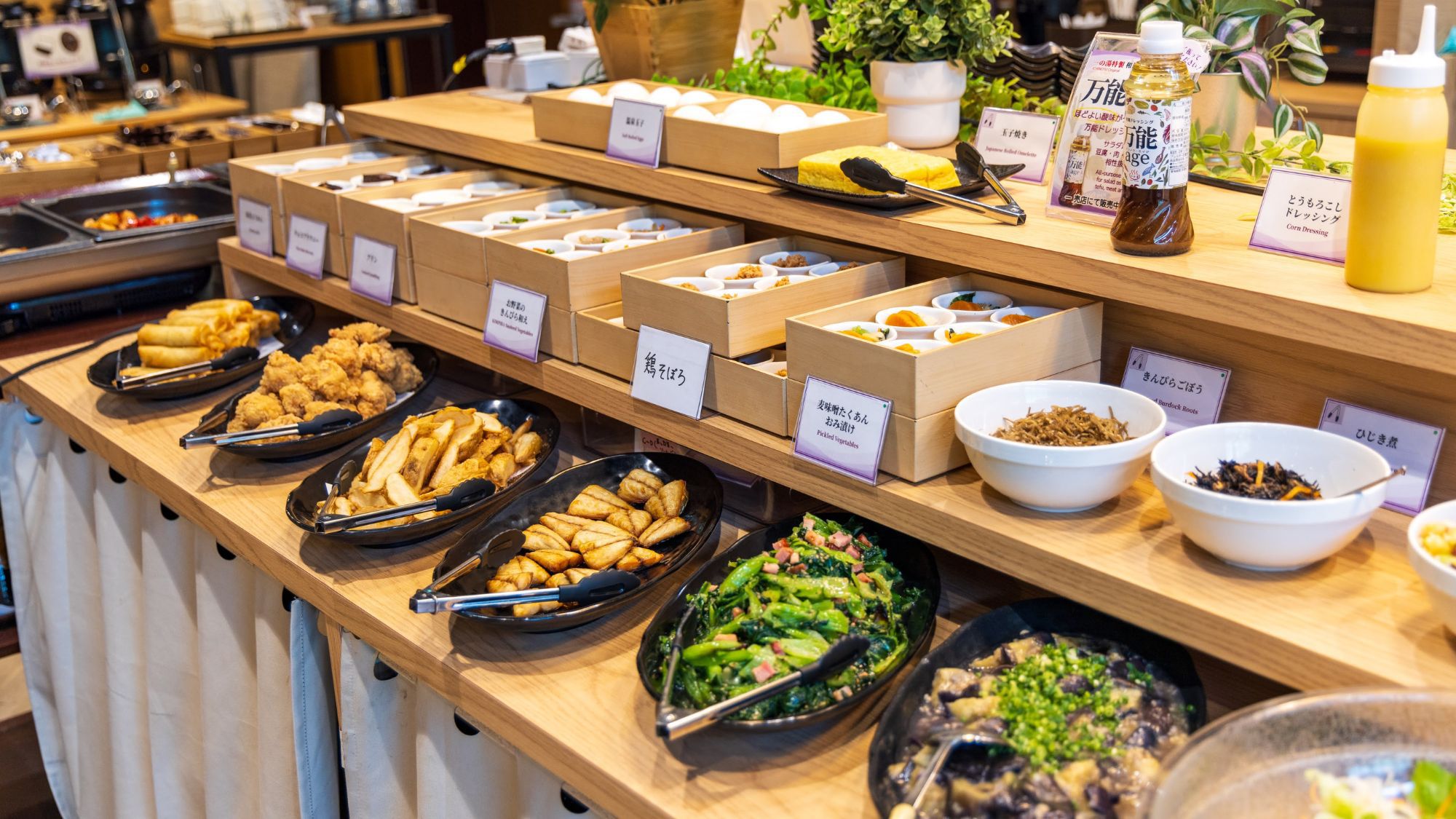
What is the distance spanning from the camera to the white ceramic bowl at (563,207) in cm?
242

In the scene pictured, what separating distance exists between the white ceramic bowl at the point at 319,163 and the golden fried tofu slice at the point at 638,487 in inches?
52.3

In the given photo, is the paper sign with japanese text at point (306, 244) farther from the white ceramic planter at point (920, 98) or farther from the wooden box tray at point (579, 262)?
the white ceramic planter at point (920, 98)

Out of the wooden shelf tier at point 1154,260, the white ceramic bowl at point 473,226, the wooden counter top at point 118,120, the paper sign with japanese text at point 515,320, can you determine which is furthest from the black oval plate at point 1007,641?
the wooden counter top at point 118,120

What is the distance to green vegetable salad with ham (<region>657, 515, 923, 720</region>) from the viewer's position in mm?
1441

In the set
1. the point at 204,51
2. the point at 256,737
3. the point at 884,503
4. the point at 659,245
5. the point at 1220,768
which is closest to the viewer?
the point at 1220,768

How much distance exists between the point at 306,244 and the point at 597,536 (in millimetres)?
1200

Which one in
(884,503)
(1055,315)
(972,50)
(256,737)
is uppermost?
(972,50)

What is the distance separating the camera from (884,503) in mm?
1542

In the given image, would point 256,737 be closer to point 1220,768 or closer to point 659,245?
point 659,245

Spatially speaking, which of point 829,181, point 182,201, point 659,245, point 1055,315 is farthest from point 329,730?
point 182,201

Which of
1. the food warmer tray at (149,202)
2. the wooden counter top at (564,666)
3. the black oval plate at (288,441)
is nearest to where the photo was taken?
the wooden counter top at (564,666)

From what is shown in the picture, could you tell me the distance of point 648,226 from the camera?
2287 millimetres

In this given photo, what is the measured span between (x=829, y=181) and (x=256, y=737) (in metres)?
1.40

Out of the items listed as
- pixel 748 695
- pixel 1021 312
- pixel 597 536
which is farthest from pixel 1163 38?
pixel 597 536
